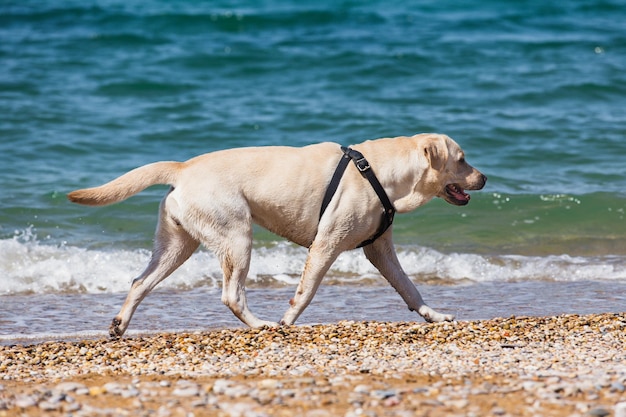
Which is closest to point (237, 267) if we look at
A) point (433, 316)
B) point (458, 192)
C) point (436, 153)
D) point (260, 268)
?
point (433, 316)

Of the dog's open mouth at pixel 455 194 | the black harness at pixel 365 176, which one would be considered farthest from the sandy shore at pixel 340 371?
the dog's open mouth at pixel 455 194

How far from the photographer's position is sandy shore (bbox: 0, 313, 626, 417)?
15.1ft

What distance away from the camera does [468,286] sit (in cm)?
909

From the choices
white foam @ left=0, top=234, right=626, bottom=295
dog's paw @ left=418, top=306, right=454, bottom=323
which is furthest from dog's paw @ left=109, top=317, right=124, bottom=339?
white foam @ left=0, top=234, right=626, bottom=295

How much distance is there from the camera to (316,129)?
1571 centimetres

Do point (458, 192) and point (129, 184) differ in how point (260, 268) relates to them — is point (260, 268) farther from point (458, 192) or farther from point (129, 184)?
point (129, 184)

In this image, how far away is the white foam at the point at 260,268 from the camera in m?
9.18

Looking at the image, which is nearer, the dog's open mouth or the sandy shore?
the sandy shore

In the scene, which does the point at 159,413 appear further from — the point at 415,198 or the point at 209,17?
the point at 209,17

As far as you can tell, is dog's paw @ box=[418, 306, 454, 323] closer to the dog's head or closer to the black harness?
the black harness

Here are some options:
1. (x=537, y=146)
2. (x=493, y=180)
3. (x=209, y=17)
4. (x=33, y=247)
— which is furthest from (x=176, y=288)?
(x=209, y=17)

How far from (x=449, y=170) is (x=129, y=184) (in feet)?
7.37

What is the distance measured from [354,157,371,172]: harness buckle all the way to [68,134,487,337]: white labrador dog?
0.03 meters

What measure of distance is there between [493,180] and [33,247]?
20.1ft
